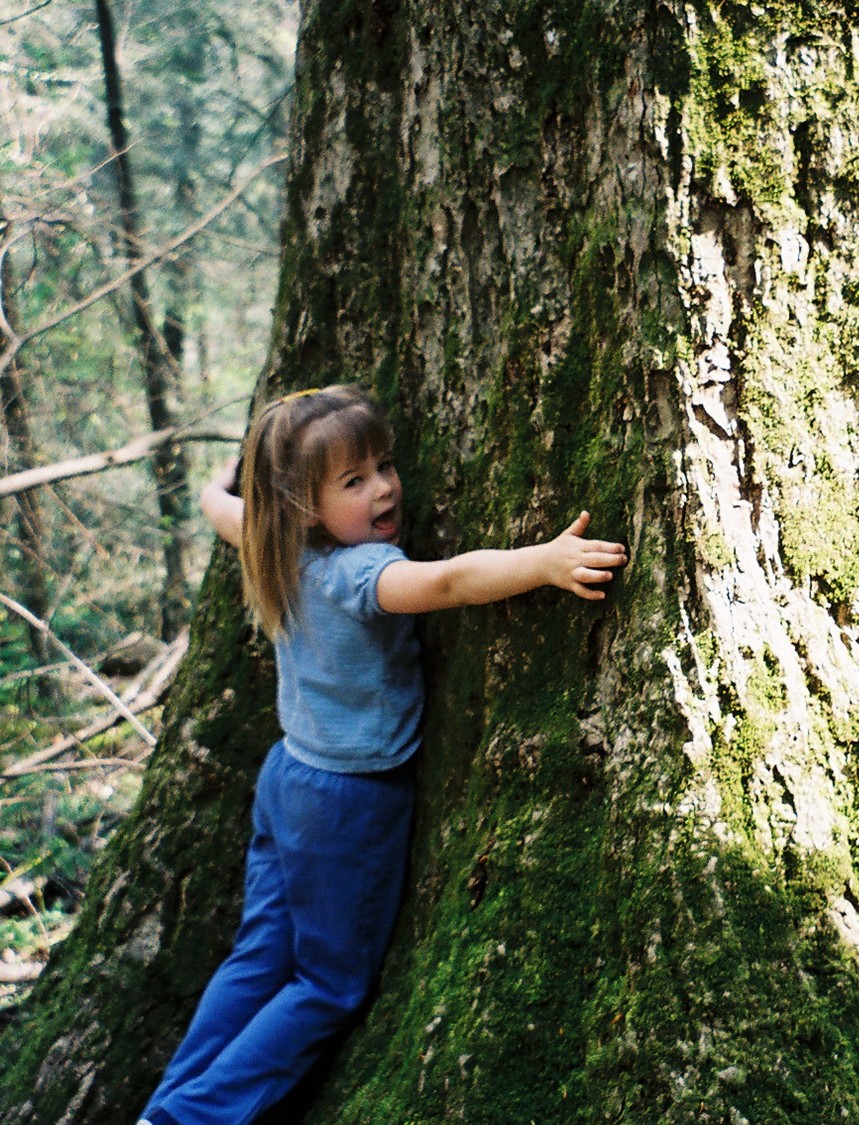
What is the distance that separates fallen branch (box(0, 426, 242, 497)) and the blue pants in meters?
4.27

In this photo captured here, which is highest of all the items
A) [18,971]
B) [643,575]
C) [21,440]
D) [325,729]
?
[21,440]

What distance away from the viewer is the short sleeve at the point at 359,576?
2.37 meters

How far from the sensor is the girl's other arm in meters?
3.02

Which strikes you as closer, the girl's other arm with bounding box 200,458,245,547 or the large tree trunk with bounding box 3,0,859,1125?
the large tree trunk with bounding box 3,0,859,1125

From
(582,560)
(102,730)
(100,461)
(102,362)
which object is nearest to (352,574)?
(582,560)

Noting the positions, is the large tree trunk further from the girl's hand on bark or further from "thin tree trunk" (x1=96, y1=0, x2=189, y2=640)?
"thin tree trunk" (x1=96, y1=0, x2=189, y2=640)

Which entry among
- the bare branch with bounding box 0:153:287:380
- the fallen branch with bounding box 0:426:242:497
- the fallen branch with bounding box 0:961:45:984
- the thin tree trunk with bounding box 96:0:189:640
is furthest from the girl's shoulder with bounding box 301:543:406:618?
the thin tree trunk with bounding box 96:0:189:640

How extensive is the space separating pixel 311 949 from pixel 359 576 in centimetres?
100

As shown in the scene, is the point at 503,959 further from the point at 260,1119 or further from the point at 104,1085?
the point at 104,1085

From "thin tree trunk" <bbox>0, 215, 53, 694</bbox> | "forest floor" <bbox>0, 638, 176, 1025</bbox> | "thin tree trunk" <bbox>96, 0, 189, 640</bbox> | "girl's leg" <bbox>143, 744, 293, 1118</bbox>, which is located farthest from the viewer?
"thin tree trunk" <bbox>96, 0, 189, 640</bbox>

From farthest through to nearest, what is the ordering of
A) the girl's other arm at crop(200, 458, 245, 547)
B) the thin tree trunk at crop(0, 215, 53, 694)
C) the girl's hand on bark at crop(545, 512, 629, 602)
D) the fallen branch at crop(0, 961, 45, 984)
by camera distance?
the thin tree trunk at crop(0, 215, 53, 694) < the fallen branch at crop(0, 961, 45, 984) < the girl's other arm at crop(200, 458, 245, 547) < the girl's hand on bark at crop(545, 512, 629, 602)

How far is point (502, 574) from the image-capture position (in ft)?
6.81

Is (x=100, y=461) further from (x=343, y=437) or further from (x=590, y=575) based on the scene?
(x=590, y=575)

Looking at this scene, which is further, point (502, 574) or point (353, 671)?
point (353, 671)
